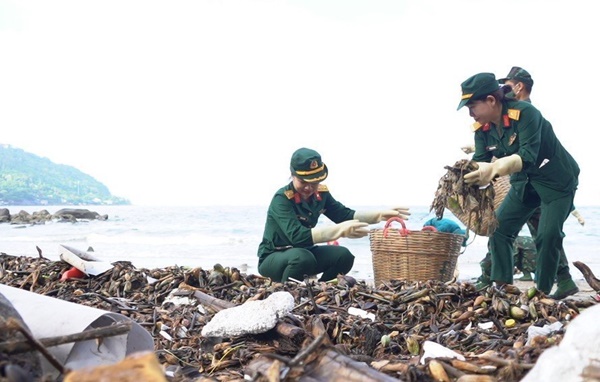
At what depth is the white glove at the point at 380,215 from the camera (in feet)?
23.5

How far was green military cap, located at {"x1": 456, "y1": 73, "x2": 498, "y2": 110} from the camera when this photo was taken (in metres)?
6.24

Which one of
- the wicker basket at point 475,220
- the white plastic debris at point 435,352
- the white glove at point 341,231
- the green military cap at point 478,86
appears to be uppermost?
the green military cap at point 478,86

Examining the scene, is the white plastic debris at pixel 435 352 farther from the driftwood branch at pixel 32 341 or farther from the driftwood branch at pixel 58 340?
the driftwood branch at pixel 32 341

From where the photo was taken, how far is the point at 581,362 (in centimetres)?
216

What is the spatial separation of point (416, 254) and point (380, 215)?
832 mm

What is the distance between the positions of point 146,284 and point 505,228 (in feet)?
11.4

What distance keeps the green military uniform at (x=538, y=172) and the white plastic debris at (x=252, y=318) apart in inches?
119

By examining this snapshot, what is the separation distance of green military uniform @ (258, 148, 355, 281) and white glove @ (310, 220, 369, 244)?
10cm

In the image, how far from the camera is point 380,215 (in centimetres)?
735

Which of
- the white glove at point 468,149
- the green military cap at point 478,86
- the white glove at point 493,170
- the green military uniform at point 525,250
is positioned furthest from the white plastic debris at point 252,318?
the white glove at point 468,149

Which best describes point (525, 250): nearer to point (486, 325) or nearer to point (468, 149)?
point (468, 149)

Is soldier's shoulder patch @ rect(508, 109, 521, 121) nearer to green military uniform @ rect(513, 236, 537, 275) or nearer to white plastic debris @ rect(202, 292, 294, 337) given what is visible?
white plastic debris @ rect(202, 292, 294, 337)

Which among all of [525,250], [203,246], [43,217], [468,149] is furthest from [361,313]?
[43,217]

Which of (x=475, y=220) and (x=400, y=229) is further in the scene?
(x=400, y=229)
